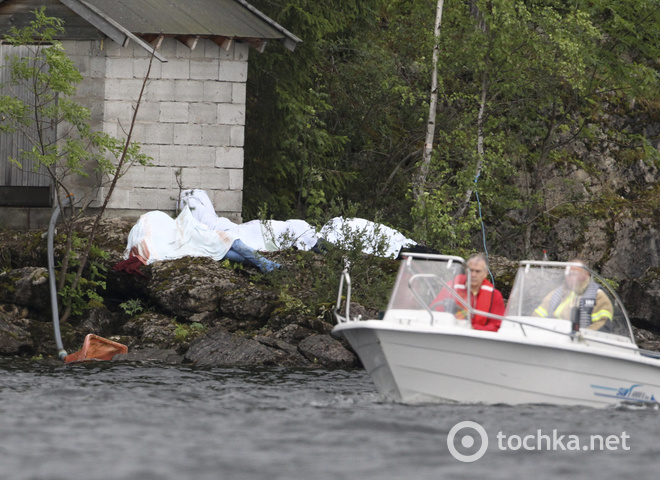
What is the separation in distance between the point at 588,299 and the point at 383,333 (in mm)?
2134

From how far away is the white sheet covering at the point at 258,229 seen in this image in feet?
55.1

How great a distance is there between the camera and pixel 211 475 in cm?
659

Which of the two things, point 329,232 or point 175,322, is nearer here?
point 175,322

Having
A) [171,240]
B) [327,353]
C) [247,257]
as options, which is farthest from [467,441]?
[171,240]

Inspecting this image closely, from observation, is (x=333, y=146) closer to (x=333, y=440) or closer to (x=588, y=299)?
(x=588, y=299)

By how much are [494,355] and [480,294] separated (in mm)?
967

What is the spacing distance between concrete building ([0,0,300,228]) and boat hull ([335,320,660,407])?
29.8 ft

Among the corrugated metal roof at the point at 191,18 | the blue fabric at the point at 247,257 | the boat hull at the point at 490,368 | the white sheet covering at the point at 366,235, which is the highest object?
the corrugated metal roof at the point at 191,18

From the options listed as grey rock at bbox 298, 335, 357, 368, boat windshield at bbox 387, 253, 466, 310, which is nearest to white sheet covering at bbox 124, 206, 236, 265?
grey rock at bbox 298, 335, 357, 368

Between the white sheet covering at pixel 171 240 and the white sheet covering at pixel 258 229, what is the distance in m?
0.39

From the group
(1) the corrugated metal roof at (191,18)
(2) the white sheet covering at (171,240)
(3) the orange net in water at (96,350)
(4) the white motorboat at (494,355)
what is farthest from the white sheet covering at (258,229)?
(4) the white motorboat at (494,355)

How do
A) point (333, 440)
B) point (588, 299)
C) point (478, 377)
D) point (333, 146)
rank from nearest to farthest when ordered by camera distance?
point (333, 440) → point (478, 377) → point (588, 299) → point (333, 146)

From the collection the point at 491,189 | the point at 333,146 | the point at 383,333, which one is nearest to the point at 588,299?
the point at 383,333

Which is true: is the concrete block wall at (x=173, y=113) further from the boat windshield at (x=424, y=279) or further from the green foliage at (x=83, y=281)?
the boat windshield at (x=424, y=279)
